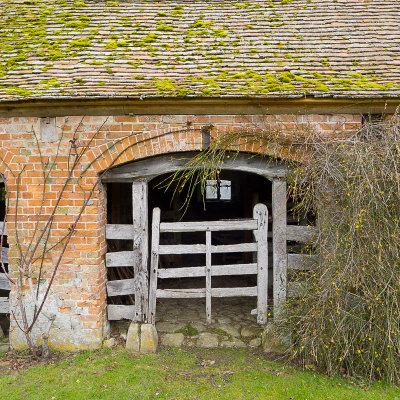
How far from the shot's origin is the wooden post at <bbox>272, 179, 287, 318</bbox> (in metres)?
4.70

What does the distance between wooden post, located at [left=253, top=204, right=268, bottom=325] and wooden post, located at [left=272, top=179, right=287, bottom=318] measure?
0.16 m

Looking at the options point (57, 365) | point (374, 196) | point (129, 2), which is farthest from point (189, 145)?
point (129, 2)

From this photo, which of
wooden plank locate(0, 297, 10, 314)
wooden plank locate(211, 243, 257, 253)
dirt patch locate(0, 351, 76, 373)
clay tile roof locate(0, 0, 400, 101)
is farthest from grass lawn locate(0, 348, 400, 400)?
clay tile roof locate(0, 0, 400, 101)

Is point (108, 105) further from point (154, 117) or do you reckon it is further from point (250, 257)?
point (250, 257)

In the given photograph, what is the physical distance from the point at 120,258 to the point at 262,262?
1.99 m

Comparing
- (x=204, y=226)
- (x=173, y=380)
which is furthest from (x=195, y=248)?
(x=173, y=380)

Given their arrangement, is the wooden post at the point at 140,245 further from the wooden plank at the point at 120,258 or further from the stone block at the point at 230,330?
the stone block at the point at 230,330

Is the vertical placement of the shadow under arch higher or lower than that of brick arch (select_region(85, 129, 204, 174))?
lower

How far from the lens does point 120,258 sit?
4844mm

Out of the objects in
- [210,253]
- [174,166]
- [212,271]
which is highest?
[174,166]

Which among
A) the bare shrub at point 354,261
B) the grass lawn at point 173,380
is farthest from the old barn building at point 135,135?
the bare shrub at point 354,261

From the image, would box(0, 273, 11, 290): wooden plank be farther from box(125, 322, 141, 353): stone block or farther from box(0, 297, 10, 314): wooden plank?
box(125, 322, 141, 353): stone block

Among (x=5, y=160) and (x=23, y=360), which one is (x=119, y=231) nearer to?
(x=5, y=160)

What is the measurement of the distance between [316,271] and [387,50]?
134 inches
